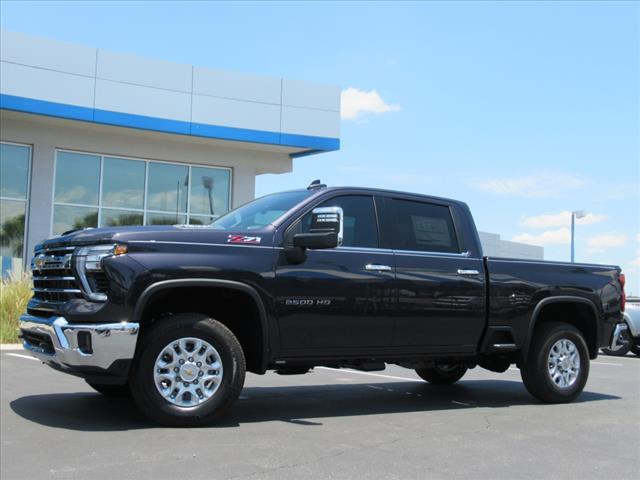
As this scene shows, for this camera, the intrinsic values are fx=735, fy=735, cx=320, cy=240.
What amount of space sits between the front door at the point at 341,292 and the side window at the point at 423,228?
298mm

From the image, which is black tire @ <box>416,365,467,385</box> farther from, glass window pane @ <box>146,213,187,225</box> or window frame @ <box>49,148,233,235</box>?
glass window pane @ <box>146,213,187,225</box>

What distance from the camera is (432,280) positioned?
23.2 ft

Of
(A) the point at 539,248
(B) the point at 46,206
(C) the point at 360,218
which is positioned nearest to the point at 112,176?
(B) the point at 46,206

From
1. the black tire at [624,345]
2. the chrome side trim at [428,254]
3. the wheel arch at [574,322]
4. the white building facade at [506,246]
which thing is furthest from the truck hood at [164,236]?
the white building facade at [506,246]

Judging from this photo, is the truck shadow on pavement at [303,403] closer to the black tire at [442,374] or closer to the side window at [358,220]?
the black tire at [442,374]

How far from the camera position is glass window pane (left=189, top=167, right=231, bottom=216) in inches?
898

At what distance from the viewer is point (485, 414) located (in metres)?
7.02

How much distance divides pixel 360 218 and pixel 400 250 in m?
0.50

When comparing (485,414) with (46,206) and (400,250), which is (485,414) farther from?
(46,206)

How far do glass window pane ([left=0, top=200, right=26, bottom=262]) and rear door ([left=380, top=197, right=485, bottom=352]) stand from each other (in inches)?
612

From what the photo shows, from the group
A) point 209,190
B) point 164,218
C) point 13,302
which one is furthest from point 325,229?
point 209,190

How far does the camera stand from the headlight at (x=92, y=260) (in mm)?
5688

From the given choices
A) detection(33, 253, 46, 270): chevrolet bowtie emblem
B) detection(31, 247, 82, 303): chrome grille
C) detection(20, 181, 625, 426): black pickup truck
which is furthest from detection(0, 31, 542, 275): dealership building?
detection(20, 181, 625, 426): black pickup truck

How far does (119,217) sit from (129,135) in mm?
2397
